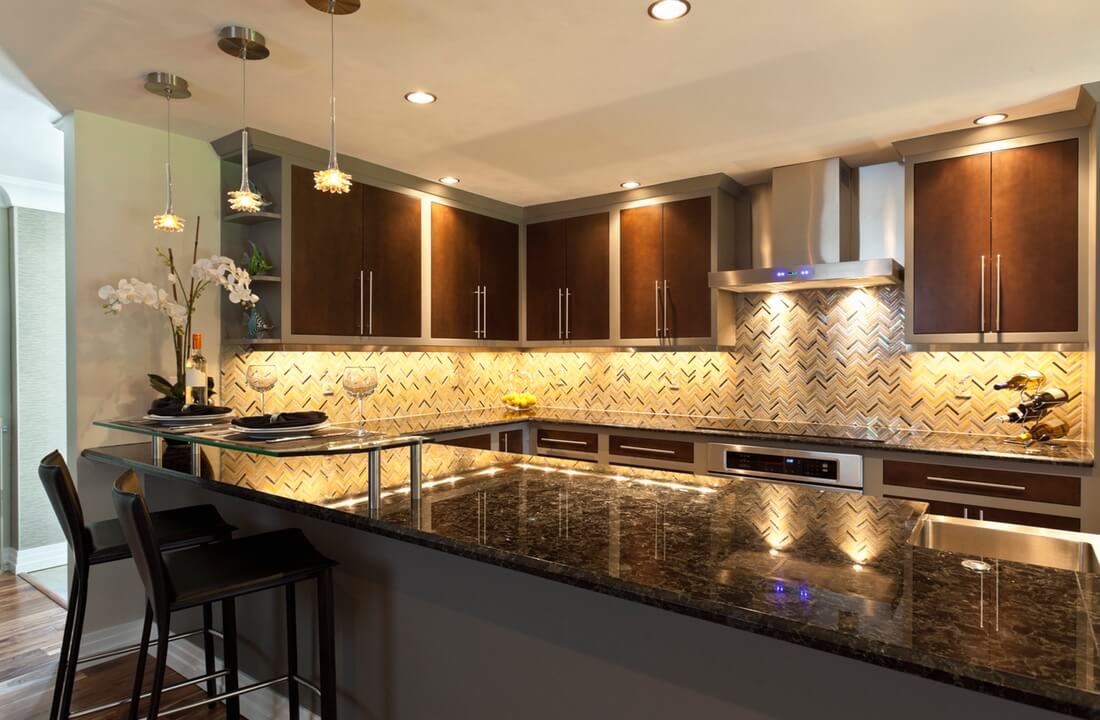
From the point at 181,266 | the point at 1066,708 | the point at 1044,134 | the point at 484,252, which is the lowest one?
the point at 1066,708

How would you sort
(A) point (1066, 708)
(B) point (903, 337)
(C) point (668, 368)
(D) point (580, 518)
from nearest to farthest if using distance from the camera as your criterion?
1. (A) point (1066, 708)
2. (D) point (580, 518)
3. (B) point (903, 337)
4. (C) point (668, 368)

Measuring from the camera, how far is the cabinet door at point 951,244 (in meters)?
3.30

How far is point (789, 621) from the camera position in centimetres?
104

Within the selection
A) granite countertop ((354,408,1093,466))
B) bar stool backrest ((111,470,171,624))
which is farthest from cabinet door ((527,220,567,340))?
bar stool backrest ((111,470,171,624))

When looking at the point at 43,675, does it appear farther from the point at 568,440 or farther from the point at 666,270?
the point at 666,270

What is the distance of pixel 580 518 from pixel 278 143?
8.94 ft

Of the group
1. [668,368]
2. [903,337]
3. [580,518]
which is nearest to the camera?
[580,518]

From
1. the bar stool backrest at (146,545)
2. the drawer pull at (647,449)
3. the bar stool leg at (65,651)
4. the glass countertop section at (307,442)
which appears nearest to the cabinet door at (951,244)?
the drawer pull at (647,449)

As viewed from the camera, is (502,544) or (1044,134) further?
(1044,134)

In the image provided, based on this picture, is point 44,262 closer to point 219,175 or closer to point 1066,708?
point 219,175

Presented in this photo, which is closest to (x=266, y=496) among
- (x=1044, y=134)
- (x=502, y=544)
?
(x=502, y=544)

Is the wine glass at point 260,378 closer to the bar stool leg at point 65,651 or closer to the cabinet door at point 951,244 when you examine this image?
the bar stool leg at point 65,651

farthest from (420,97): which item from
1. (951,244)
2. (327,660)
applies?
(951,244)

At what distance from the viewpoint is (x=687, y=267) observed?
14.1 feet
